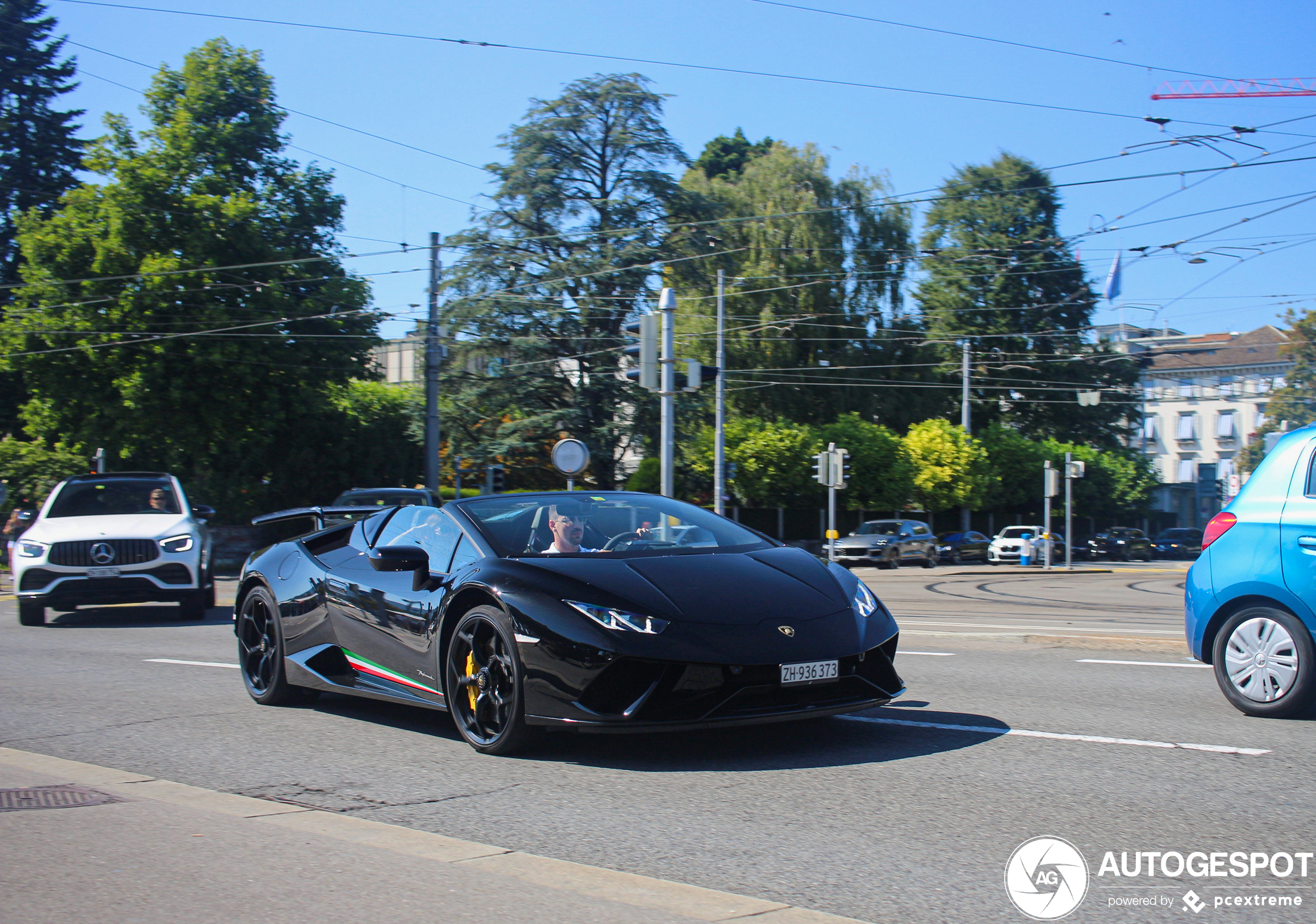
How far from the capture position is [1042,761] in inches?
209

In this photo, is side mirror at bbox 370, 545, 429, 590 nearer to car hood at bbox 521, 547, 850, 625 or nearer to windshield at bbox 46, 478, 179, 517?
car hood at bbox 521, 547, 850, 625

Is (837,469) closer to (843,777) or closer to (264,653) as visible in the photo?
(264,653)

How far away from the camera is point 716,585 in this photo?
18.4 feet

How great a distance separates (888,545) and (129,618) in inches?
1149

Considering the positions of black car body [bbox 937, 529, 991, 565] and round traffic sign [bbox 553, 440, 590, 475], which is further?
black car body [bbox 937, 529, 991, 565]

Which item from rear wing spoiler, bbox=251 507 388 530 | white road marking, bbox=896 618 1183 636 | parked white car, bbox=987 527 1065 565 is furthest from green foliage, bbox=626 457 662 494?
rear wing spoiler, bbox=251 507 388 530

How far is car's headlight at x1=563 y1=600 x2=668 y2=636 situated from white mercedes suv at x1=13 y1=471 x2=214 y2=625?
34.4ft

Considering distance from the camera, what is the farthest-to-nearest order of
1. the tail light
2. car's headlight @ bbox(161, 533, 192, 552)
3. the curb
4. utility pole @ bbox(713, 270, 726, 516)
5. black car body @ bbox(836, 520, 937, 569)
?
black car body @ bbox(836, 520, 937, 569) → utility pole @ bbox(713, 270, 726, 516) → car's headlight @ bbox(161, 533, 192, 552) → the tail light → the curb

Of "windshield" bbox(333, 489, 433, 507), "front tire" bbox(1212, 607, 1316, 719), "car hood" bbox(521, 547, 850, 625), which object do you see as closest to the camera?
"car hood" bbox(521, 547, 850, 625)

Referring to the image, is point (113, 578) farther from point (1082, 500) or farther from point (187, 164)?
point (1082, 500)

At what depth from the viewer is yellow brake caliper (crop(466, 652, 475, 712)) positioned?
5.79 m

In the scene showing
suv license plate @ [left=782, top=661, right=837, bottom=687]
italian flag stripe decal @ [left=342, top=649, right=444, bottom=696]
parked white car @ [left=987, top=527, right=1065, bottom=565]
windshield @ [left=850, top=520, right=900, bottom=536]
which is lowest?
parked white car @ [left=987, top=527, right=1065, bottom=565]

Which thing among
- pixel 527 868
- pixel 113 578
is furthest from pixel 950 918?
pixel 113 578

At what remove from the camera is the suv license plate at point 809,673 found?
528cm
